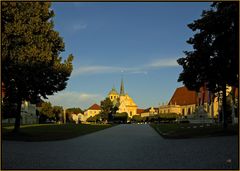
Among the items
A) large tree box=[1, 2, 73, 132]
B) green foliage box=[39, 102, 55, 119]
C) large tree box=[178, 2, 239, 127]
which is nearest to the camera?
large tree box=[178, 2, 239, 127]

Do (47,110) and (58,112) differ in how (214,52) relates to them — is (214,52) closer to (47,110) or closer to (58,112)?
(47,110)

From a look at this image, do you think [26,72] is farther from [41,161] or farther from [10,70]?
[41,161]

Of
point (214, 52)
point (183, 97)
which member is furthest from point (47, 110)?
point (214, 52)

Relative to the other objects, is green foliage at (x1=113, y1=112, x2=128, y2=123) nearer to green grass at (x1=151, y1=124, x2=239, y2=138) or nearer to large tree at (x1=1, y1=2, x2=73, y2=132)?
green grass at (x1=151, y1=124, x2=239, y2=138)

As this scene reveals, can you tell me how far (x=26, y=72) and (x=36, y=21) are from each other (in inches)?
156

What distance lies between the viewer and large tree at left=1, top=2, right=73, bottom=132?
27781 mm

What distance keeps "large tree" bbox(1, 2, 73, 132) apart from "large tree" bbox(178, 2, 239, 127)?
29.9 feet

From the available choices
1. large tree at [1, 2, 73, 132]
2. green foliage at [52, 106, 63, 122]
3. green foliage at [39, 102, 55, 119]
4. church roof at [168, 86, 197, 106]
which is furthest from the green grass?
church roof at [168, 86, 197, 106]

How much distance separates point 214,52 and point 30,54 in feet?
40.9

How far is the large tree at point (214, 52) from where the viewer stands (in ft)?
82.8

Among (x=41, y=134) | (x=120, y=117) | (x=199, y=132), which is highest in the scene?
(x=199, y=132)

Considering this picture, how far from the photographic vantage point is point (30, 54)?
27.9 m

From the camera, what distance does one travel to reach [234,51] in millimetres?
24922

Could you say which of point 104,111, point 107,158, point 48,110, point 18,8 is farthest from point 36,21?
point 104,111
